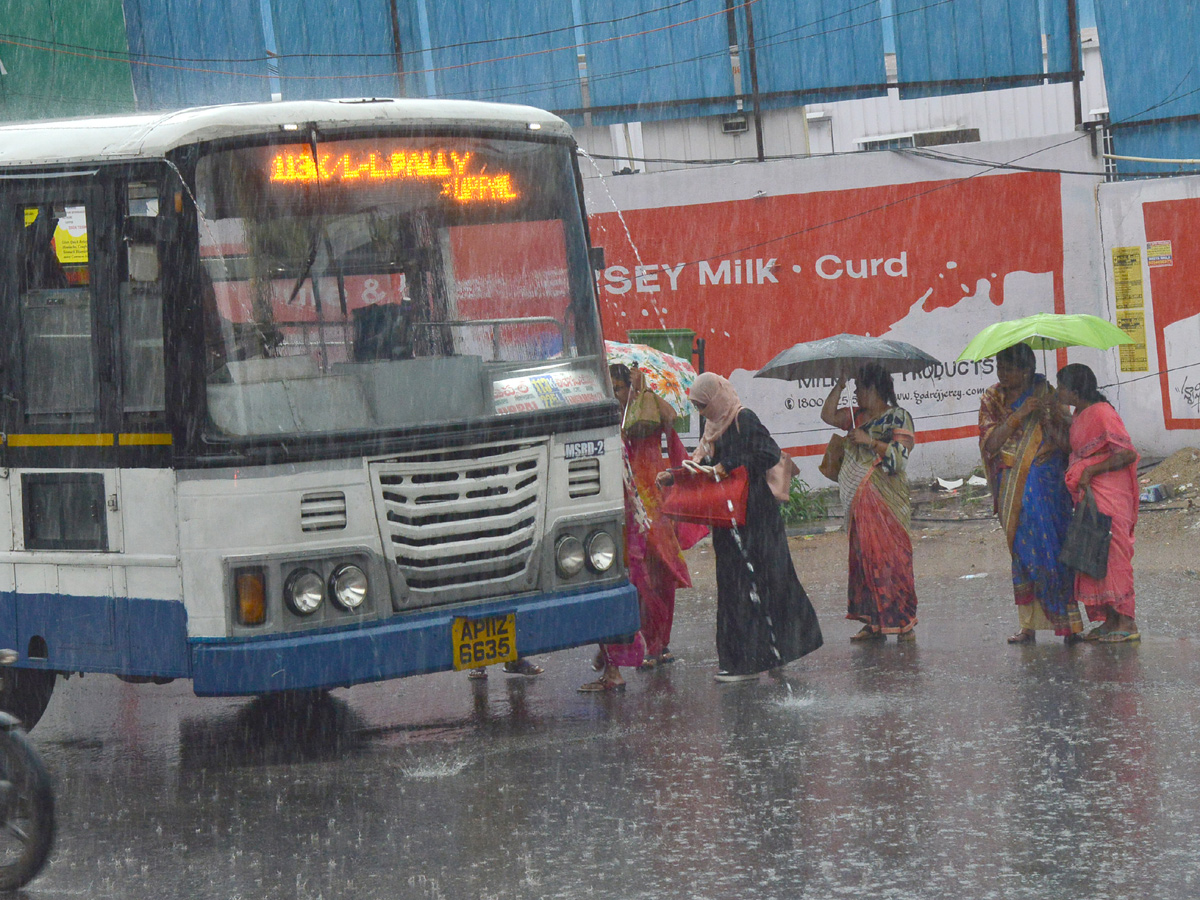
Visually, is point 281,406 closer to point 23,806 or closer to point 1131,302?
point 23,806

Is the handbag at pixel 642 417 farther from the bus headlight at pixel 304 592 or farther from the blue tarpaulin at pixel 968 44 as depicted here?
the blue tarpaulin at pixel 968 44

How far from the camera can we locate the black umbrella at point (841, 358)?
9.30m

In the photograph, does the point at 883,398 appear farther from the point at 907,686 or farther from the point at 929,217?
the point at 929,217

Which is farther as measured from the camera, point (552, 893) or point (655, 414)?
point (655, 414)

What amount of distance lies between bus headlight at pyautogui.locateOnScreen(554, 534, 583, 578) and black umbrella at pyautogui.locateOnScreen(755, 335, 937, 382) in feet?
9.35

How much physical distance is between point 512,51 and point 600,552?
36.3 ft

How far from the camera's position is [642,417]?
834 centimetres

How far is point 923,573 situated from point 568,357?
553 cm

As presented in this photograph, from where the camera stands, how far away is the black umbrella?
930cm

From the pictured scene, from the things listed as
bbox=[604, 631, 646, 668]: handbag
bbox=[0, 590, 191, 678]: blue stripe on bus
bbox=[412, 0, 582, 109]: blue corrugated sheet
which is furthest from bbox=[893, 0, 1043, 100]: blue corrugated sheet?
bbox=[0, 590, 191, 678]: blue stripe on bus

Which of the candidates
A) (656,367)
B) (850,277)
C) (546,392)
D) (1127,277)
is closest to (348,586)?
(546,392)

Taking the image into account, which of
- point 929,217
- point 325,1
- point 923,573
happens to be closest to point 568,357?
point 923,573

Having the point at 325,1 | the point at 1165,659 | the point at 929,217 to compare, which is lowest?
the point at 1165,659

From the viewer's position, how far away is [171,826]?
5.78 meters
